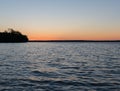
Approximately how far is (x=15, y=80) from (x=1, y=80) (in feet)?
3.73

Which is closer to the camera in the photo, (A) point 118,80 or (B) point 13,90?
(B) point 13,90

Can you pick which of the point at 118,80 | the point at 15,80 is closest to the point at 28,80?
the point at 15,80

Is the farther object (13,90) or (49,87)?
(49,87)

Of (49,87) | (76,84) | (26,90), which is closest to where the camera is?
(26,90)

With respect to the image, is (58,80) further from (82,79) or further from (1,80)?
(1,80)

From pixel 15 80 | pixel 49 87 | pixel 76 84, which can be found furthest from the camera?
pixel 15 80

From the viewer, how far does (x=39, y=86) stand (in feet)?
63.8

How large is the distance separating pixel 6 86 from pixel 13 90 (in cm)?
150

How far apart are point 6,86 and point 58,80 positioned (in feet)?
15.7

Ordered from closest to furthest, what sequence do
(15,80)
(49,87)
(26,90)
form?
(26,90)
(49,87)
(15,80)

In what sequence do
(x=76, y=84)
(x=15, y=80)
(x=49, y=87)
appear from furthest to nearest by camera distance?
(x=15, y=80)
(x=76, y=84)
(x=49, y=87)

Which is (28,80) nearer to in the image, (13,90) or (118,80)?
(13,90)

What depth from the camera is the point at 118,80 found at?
22078 millimetres

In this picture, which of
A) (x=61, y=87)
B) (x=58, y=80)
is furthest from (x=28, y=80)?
(x=61, y=87)
